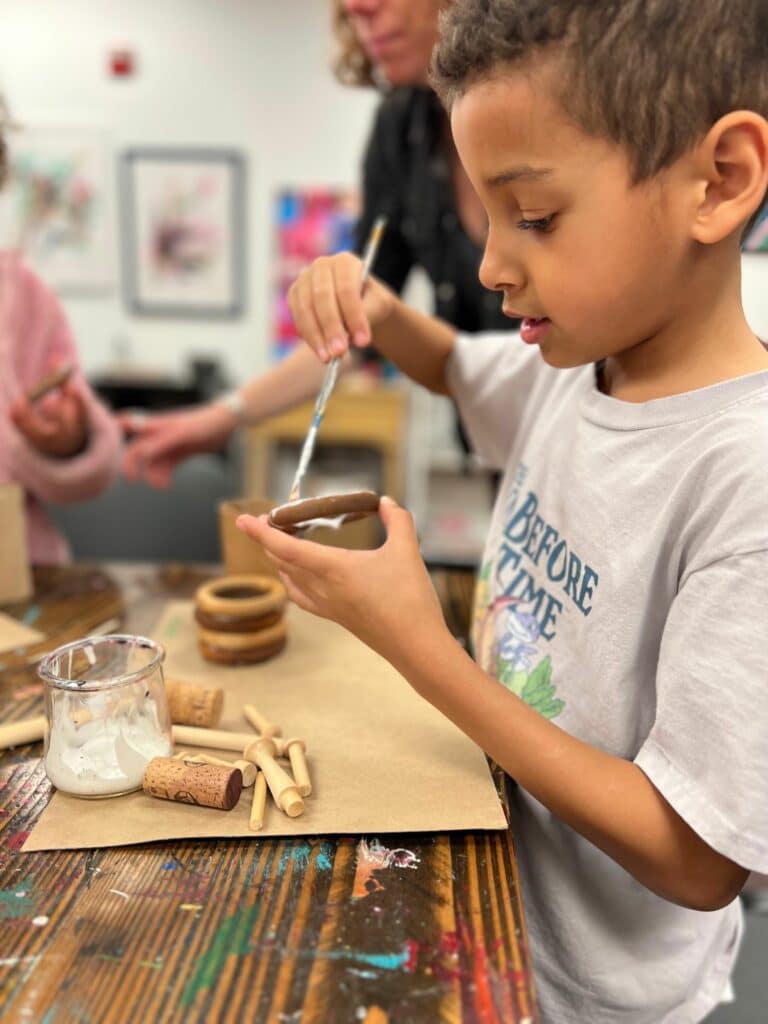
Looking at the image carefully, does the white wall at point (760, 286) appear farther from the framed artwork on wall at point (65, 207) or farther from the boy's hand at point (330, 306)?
the framed artwork on wall at point (65, 207)

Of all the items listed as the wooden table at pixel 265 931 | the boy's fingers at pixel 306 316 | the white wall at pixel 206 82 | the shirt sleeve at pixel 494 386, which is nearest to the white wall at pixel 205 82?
the white wall at pixel 206 82

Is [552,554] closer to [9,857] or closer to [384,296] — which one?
[384,296]

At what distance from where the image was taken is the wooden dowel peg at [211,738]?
2.22ft

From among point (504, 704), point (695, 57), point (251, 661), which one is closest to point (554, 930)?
point (504, 704)

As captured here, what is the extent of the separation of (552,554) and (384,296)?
37 cm

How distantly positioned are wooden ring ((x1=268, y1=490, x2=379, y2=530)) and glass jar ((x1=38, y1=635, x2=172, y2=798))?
0.14 m

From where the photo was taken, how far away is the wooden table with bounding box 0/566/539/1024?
451mm

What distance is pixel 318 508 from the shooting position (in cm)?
66

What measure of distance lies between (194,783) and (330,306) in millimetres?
480

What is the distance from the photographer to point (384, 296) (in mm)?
965

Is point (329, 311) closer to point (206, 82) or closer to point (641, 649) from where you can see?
point (641, 649)

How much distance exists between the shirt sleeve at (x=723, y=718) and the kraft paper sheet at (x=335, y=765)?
0.41 ft

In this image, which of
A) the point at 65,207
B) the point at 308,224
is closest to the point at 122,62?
the point at 65,207

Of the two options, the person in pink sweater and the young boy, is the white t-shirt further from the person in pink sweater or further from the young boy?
the person in pink sweater
